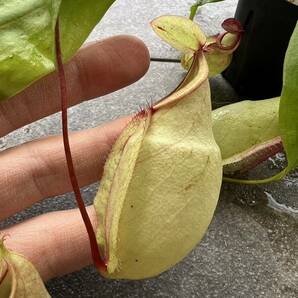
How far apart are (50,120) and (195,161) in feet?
0.87

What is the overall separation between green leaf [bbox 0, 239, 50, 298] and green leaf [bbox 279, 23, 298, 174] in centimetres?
22

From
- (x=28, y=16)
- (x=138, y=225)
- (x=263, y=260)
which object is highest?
(x=28, y=16)

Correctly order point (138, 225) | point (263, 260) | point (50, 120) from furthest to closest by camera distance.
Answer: point (50, 120) < point (263, 260) < point (138, 225)

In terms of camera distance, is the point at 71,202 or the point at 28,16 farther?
the point at 71,202

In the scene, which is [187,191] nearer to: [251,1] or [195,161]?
[195,161]

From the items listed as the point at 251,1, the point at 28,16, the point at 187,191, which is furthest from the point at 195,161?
the point at 251,1

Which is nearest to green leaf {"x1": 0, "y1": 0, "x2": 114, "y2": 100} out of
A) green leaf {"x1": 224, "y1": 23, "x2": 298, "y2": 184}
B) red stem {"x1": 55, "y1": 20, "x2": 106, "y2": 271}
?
red stem {"x1": 55, "y1": 20, "x2": 106, "y2": 271}

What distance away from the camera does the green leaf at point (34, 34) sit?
36cm

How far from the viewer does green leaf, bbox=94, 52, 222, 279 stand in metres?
0.34

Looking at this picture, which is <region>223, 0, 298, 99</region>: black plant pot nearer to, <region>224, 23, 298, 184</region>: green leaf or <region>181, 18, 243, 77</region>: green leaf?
<region>181, 18, 243, 77</region>: green leaf

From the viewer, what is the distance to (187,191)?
35cm

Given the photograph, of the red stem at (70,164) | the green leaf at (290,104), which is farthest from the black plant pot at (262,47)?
the red stem at (70,164)

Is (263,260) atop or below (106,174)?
below

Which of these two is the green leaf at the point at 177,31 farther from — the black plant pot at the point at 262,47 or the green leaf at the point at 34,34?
the black plant pot at the point at 262,47
